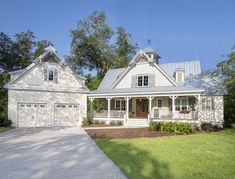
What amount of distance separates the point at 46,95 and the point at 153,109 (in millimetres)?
10999

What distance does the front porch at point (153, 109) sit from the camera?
22.7 m

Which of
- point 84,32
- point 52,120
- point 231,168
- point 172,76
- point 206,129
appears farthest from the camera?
point 84,32

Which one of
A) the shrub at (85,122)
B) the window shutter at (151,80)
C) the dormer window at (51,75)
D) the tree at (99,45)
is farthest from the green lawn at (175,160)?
the tree at (99,45)

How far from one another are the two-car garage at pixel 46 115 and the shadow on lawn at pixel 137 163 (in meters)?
13.5

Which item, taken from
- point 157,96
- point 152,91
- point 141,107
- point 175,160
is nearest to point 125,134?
point 152,91

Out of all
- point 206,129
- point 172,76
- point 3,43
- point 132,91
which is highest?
point 3,43

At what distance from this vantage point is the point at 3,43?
139 ft

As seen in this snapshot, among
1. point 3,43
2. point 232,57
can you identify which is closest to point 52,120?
point 232,57

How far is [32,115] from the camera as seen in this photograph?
23.1 meters

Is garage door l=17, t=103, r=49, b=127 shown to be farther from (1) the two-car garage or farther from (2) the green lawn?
(2) the green lawn

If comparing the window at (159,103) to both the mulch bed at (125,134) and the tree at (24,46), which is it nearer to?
the mulch bed at (125,134)

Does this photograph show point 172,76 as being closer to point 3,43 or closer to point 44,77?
point 44,77

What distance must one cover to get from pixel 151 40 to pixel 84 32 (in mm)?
14505

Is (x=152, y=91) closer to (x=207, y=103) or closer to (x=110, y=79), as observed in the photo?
(x=207, y=103)
